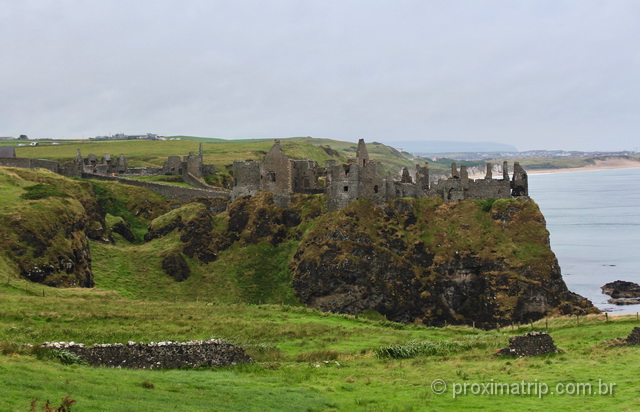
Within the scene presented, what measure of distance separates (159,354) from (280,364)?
5737 mm

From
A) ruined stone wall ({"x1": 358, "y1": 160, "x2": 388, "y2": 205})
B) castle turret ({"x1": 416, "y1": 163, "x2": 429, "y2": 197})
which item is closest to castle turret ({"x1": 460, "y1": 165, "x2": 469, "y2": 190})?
castle turret ({"x1": 416, "y1": 163, "x2": 429, "y2": 197})

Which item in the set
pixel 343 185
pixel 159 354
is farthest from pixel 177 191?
pixel 159 354

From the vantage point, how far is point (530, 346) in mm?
36281

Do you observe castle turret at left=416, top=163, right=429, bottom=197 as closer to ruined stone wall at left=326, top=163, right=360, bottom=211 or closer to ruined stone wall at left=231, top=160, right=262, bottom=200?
ruined stone wall at left=326, top=163, right=360, bottom=211

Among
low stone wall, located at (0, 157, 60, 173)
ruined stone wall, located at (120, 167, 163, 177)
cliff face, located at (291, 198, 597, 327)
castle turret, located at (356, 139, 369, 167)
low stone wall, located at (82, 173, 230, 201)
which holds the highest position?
castle turret, located at (356, 139, 369, 167)

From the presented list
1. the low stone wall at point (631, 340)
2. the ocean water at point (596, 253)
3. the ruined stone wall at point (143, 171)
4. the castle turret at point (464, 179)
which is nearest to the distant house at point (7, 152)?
the ruined stone wall at point (143, 171)

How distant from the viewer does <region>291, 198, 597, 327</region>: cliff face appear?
75500 mm

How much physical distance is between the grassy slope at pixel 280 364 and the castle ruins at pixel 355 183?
31.8 metres

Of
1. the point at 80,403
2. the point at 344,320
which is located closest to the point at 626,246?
the point at 344,320

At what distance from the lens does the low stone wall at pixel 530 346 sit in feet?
119

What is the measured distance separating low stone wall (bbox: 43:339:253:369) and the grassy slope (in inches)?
34.3

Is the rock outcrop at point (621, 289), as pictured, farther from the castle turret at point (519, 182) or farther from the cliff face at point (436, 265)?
the cliff face at point (436, 265)

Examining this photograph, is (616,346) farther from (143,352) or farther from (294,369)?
(143,352)

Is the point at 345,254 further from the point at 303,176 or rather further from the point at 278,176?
the point at 303,176
